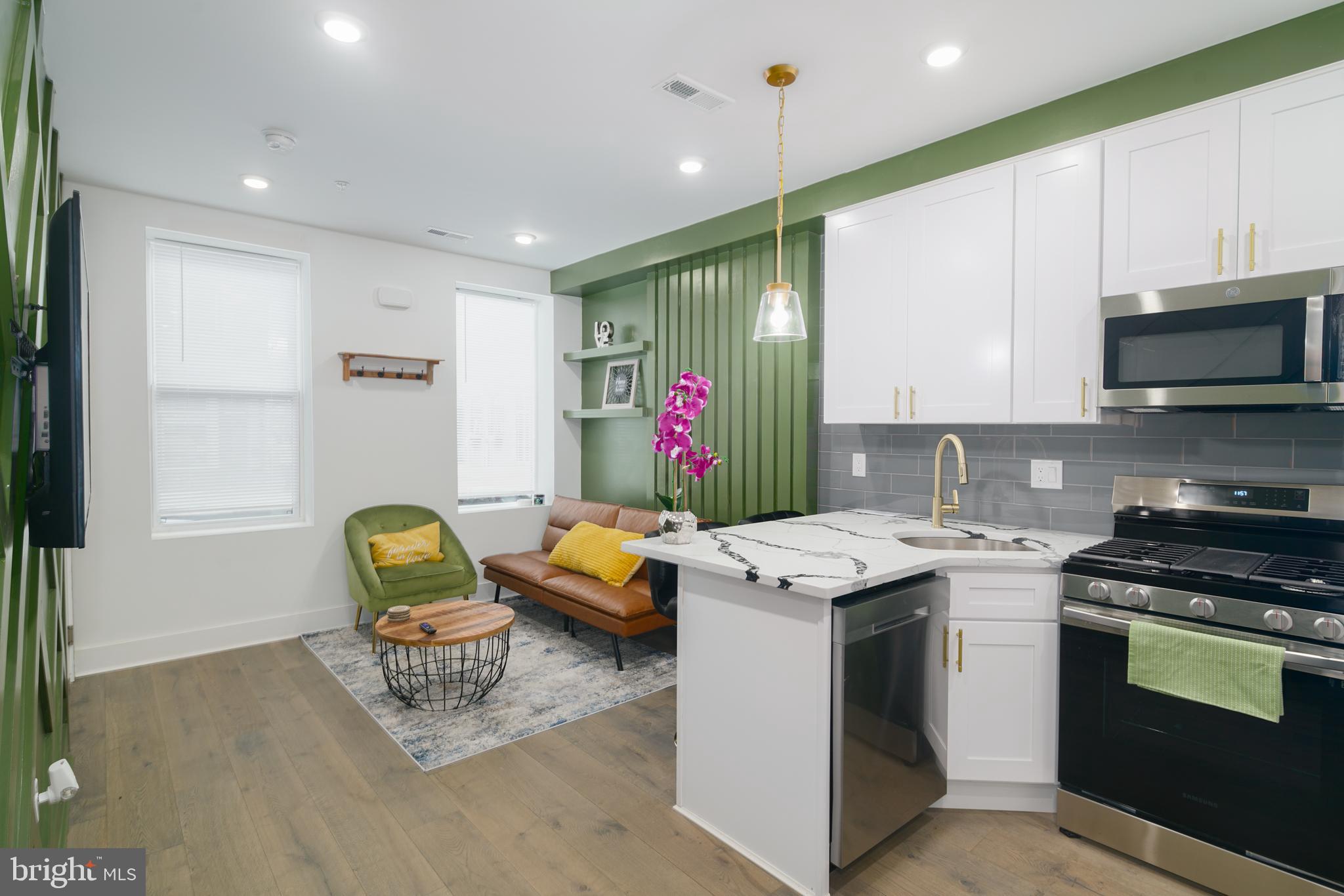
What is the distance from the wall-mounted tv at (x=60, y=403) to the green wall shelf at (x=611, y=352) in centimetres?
355

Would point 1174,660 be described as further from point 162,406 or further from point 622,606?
point 162,406

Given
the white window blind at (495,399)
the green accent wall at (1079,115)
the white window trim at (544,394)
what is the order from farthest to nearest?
1. the white window trim at (544,394)
2. the white window blind at (495,399)
3. the green accent wall at (1079,115)

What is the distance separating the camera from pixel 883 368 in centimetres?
308

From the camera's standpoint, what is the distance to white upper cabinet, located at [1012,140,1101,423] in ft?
8.02

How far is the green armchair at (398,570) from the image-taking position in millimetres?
3965

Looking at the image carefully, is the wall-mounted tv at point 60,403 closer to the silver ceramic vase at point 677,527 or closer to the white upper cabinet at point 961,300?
the silver ceramic vase at point 677,527

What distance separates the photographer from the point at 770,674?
6.43 feet

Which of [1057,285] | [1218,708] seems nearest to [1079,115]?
[1057,285]

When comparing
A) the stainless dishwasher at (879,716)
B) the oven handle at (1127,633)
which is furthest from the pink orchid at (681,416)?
the oven handle at (1127,633)

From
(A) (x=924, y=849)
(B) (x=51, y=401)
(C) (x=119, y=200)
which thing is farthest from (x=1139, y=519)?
(C) (x=119, y=200)

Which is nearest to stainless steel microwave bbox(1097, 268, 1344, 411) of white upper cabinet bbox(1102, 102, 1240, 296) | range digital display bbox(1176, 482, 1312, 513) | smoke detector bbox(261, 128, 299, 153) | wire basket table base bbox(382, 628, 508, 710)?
white upper cabinet bbox(1102, 102, 1240, 296)

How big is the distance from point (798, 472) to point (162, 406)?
3785 millimetres

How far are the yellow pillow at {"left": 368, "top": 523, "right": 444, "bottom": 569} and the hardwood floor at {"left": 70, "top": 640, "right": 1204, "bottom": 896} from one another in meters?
1.25

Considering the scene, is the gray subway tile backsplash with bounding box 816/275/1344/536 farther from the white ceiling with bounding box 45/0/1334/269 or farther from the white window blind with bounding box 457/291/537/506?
the white window blind with bounding box 457/291/537/506
